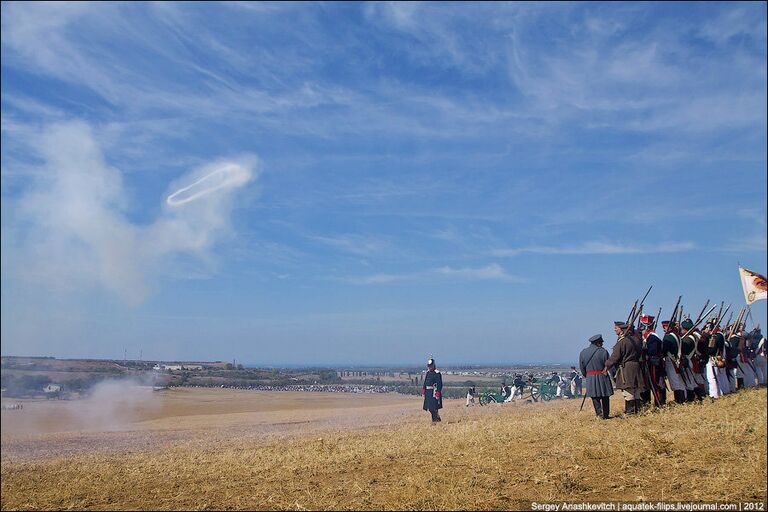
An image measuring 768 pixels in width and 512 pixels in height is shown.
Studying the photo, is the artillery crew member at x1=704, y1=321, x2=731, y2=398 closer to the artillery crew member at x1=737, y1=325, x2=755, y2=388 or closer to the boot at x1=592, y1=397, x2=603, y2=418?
the artillery crew member at x1=737, y1=325, x2=755, y2=388

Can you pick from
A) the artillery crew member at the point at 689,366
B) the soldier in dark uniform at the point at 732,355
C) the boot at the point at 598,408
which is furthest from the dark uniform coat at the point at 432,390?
the soldier in dark uniform at the point at 732,355

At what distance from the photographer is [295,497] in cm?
812

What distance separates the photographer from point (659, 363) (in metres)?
14.7

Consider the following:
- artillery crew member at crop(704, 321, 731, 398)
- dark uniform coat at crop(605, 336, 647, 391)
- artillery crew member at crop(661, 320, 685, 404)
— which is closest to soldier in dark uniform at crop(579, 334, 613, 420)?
dark uniform coat at crop(605, 336, 647, 391)

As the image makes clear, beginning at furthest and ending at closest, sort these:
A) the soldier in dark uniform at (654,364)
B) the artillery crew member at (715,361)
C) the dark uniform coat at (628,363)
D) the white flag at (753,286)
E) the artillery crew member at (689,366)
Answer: the artillery crew member at (715,361), the artillery crew member at (689,366), the soldier in dark uniform at (654,364), the dark uniform coat at (628,363), the white flag at (753,286)

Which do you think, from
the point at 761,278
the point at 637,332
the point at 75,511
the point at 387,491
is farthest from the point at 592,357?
the point at 75,511

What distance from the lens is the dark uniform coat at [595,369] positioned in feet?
45.8

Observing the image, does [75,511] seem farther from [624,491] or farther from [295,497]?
[624,491]

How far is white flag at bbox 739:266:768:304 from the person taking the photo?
34.1ft

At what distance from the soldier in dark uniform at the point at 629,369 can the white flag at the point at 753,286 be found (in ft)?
10.3

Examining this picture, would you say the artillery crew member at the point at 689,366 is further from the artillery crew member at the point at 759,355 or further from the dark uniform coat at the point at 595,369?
the artillery crew member at the point at 759,355

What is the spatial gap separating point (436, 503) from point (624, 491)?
234cm

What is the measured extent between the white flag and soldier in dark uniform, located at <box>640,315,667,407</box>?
361cm

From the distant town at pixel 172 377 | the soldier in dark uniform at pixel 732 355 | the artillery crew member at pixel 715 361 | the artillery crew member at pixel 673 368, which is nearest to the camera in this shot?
the distant town at pixel 172 377
